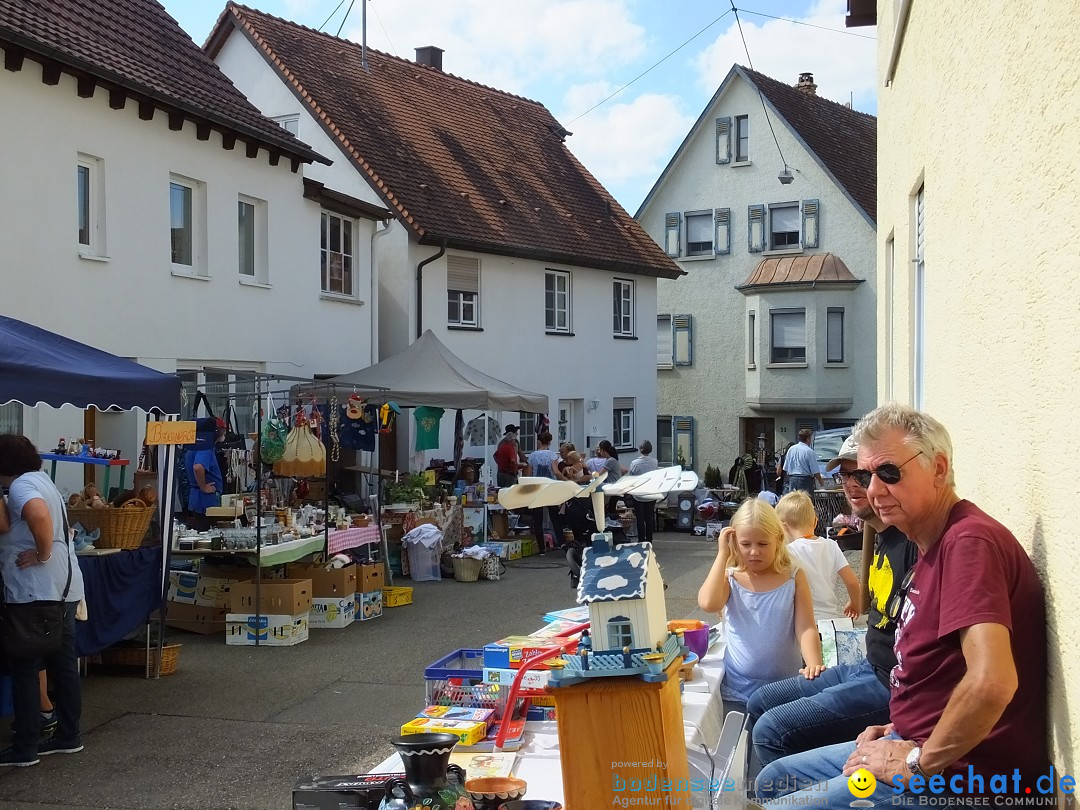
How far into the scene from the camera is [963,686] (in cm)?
289

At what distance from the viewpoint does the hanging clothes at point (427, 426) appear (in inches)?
A: 696

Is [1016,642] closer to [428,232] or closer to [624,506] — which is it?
[624,506]

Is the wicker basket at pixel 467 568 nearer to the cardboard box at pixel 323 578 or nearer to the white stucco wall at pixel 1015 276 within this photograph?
the cardboard box at pixel 323 578

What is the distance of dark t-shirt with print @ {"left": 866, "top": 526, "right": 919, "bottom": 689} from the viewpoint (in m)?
4.24

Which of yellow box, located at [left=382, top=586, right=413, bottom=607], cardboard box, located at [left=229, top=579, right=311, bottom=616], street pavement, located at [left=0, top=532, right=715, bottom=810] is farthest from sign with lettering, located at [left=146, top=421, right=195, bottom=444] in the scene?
yellow box, located at [left=382, top=586, right=413, bottom=607]

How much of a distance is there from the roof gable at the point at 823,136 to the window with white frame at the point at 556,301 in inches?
453

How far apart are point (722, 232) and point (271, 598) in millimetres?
27044

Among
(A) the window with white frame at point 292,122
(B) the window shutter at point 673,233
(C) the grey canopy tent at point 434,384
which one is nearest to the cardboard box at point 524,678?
(C) the grey canopy tent at point 434,384

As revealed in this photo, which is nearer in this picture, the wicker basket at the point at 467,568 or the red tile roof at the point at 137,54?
the red tile roof at the point at 137,54

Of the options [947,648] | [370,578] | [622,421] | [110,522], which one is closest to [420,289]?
[622,421]

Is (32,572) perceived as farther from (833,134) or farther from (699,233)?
(833,134)

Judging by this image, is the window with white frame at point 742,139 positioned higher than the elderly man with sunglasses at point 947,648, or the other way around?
the window with white frame at point 742,139

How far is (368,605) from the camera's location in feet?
39.6

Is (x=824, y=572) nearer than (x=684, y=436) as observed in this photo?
Yes
